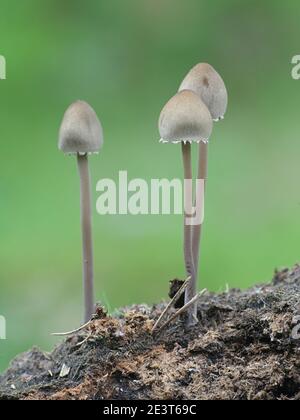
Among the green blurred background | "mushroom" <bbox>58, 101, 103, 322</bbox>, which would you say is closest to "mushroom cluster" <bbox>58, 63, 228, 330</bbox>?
"mushroom" <bbox>58, 101, 103, 322</bbox>

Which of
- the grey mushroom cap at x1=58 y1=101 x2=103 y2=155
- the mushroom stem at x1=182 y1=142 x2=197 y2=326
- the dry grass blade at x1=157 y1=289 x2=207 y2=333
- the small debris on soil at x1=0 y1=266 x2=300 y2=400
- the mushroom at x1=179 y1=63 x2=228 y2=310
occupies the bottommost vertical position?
the small debris on soil at x1=0 y1=266 x2=300 y2=400

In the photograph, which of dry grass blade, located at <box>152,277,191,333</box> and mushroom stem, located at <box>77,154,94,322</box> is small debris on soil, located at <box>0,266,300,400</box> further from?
mushroom stem, located at <box>77,154,94,322</box>

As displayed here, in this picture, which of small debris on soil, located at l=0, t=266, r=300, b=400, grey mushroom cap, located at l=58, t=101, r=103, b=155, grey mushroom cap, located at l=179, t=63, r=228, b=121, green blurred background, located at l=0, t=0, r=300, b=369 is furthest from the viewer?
green blurred background, located at l=0, t=0, r=300, b=369

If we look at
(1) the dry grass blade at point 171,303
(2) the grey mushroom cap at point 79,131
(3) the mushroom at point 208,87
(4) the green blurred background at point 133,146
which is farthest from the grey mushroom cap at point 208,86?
(4) the green blurred background at point 133,146

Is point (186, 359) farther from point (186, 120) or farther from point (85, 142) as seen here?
point (85, 142)

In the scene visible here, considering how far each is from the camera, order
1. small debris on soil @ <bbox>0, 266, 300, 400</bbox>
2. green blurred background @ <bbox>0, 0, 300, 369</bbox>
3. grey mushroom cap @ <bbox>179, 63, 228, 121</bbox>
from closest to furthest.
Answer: small debris on soil @ <bbox>0, 266, 300, 400</bbox> < grey mushroom cap @ <bbox>179, 63, 228, 121</bbox> < green blurred background @ <bbox>0, 0, 300, 369</bbox>

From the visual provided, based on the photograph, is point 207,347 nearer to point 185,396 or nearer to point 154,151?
point 185,396

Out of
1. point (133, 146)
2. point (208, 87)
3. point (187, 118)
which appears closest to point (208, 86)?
point (208, 87)
